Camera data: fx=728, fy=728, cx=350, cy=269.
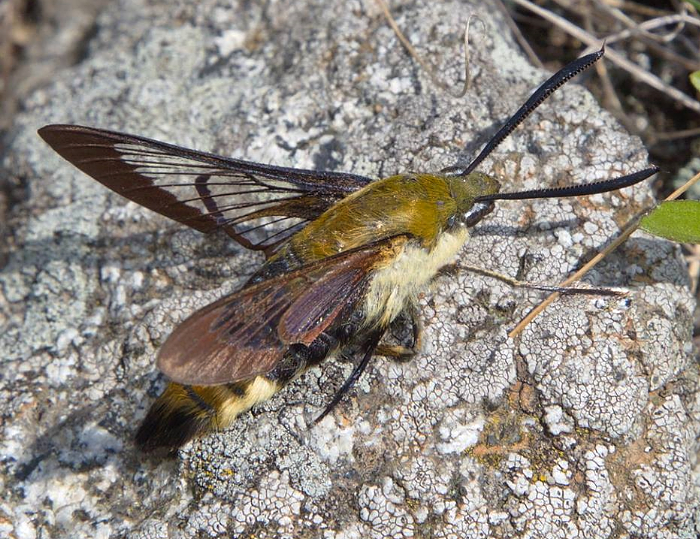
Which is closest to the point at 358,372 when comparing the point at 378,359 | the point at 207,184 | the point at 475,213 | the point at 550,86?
the point at 378,359

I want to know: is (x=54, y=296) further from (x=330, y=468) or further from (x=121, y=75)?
(x=330, y=468)

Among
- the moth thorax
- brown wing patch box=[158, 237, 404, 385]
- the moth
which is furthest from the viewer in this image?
the moth thorax

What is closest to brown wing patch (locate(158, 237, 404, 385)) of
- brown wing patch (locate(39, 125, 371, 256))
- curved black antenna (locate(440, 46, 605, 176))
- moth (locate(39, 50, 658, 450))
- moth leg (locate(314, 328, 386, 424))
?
moth (locate(39, 50, 658, 450))

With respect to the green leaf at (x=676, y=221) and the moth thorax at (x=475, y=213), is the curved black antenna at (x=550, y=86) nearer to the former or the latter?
the moth thorax at (x=475, y=213)

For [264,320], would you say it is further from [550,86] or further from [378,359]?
[550,86]

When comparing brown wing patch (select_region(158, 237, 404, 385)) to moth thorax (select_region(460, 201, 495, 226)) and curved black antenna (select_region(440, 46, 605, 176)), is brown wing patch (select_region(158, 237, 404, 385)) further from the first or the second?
curved black antenna (select_region(440, 46, 605, 176))

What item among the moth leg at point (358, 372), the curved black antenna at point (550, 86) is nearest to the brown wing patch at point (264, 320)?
the moth leg at point (358, 372)

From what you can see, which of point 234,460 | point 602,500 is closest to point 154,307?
point 234,460
